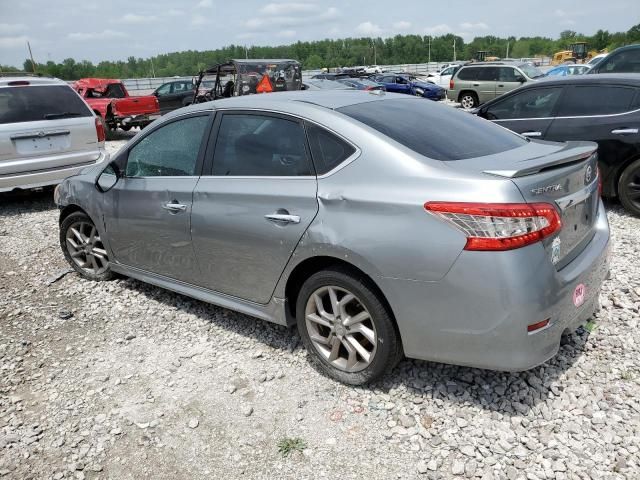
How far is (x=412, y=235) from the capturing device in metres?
2.52

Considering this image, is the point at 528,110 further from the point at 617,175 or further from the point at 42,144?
the point at 42,144

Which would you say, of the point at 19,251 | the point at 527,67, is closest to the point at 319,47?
the point at 527,67

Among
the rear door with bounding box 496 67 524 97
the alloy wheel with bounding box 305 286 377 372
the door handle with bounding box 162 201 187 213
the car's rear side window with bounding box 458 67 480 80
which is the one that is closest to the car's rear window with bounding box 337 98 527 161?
the alloy wheel with bounding box 305 286 377 372

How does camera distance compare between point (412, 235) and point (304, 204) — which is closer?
point (412, 235)

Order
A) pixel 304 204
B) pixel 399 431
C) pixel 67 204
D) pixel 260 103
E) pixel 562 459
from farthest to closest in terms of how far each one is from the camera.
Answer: pixel 67 204, pixel 260 103, pixel 304 204, pixel 399 431, pixel 562 459

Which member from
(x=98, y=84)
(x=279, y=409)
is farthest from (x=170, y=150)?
(x=98, y=84)

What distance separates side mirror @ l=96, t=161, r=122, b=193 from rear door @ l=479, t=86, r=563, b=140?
465cm

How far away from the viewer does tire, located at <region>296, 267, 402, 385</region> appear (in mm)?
2768

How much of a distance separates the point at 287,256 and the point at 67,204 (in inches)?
111

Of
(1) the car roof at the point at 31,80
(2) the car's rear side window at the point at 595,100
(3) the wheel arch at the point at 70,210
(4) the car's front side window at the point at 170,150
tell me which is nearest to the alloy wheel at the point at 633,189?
(2) the car's rear side window at the point at 595,100

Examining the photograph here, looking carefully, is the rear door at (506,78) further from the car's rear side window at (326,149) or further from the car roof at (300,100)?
the car's rear side window at (326,149)

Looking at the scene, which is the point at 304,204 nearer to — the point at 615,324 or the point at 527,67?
the point at 615,324

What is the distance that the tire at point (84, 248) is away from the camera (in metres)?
4.74

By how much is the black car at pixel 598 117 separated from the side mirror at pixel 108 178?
4655 mm
